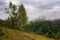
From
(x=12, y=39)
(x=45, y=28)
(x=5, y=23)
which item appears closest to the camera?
(x=12, y=39)

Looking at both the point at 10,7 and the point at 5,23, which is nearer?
the point at 5,23

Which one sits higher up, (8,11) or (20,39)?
(8,11)

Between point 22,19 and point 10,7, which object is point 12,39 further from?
point 22,19

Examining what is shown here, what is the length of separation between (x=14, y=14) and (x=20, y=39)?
11.4 m

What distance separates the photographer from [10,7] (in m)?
28.8

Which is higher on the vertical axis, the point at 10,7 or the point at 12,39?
the point at 10,7


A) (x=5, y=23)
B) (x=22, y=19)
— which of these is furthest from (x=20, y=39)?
(x=22, y=19)

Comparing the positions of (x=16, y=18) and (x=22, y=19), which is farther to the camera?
(x=22, y=19)

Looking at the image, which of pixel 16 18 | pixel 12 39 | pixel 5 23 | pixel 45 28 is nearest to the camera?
pixel 12 39

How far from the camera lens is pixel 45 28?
3484 cm

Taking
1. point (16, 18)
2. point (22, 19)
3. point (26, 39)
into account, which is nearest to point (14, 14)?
point (16, 18)

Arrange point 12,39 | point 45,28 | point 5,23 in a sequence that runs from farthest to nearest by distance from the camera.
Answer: point 45,28 → point 5,23 → point 12,39

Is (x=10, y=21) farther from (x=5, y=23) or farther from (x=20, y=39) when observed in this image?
(x=20, y=39)

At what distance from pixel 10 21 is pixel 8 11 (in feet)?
7.71
